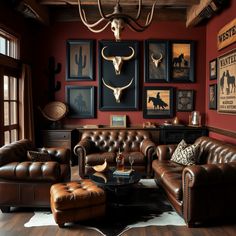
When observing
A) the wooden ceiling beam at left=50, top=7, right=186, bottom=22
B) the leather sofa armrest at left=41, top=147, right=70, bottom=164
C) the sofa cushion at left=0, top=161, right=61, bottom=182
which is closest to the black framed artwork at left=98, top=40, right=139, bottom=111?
the wooden ceiling beam at left=50, top=7, right=186, bottom=22

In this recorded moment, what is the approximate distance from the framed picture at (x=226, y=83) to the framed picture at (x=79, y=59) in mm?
2794

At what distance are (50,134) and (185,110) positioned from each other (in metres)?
3.15

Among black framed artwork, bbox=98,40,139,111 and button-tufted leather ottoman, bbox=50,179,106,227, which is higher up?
black framed artwork, bbox=98,40,139,111

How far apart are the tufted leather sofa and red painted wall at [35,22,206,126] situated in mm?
748

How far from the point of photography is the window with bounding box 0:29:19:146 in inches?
178

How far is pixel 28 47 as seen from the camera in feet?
18.8

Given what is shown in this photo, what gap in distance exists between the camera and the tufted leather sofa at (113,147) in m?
4.69

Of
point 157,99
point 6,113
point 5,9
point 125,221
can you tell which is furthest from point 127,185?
point 5,9

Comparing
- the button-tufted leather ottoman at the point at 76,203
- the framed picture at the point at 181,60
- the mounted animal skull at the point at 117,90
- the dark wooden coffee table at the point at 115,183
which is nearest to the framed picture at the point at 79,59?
the mounted animal skull at the point at 117,90

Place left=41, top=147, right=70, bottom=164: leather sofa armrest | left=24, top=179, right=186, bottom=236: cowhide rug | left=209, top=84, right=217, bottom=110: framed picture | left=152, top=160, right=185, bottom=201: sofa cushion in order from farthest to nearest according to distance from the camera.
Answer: left=209, top=84, right=217, bottom=110: framed picture → left=41, top=147, right=70, bottom=164: leather sofa armrest → left=152, top=160, right=185, bottom=201: sofa cushion → left=24, top=179, right=186, bottom=236: cowhide rug

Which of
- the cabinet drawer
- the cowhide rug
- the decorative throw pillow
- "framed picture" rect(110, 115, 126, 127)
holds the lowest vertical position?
the cowhide rug

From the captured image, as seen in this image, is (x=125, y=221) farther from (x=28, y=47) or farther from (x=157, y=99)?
(x=28, y=47)

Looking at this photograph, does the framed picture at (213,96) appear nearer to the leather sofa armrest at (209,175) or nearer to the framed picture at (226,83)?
the framed picture at (226,83)

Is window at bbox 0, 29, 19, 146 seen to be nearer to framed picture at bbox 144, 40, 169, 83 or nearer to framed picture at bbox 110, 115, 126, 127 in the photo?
framed picture at bbox 110, 115, 126, 127
